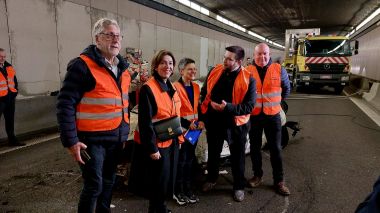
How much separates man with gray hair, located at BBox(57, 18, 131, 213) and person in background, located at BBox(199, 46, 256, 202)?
1429 millimetres

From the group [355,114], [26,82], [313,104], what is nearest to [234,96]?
[26,82]

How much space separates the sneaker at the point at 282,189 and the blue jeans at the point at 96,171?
2340 millimetres

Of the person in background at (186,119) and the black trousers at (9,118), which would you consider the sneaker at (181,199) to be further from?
the black trousers at (9,118)

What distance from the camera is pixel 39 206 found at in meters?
3.52

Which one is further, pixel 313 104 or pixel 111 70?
pixel 313 104

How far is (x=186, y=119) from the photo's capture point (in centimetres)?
360

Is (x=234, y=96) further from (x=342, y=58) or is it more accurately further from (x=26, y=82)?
(x=342, y=58)

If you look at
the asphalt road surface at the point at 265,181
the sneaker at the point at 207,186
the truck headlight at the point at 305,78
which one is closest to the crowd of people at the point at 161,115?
the sneaker at the point at 207,186

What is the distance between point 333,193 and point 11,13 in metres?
7.28

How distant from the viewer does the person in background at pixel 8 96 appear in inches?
231

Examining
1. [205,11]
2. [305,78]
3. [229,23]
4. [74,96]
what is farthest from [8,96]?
[229,23]

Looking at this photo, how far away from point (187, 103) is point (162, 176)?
1.06m

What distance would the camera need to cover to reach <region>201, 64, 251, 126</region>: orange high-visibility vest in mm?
3613

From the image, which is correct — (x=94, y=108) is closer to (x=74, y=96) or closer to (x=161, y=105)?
(x=74, y=96)
